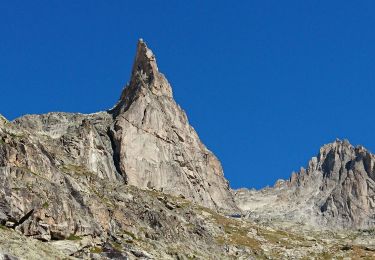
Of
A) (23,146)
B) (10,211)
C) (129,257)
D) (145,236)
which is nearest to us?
(10,211)

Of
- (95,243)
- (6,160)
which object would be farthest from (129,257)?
(6,160)

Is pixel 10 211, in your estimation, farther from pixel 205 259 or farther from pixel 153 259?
pixel 205 259

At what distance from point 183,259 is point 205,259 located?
533 inches

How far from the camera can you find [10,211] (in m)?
150

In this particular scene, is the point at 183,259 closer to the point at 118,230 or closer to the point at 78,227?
the point at 118,230

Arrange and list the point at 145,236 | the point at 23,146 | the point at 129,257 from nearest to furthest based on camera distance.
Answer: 1. the point at 129,257
2. the point at 23,146
3. the point at 145,236

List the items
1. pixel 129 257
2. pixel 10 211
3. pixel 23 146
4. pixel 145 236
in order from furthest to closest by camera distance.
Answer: pixel 145 236
pixel 23 146
pixel 129 257
pixel 10 211

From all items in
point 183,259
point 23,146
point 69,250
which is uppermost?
point 23,146

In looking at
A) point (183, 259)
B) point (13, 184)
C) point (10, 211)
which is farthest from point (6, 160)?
point (183, 259)

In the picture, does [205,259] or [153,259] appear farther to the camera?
[205,259]

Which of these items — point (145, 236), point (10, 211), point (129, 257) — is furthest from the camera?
point (145, 236)

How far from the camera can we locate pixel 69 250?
151500mm

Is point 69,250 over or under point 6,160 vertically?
under

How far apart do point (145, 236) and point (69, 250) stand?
47.6 meters
